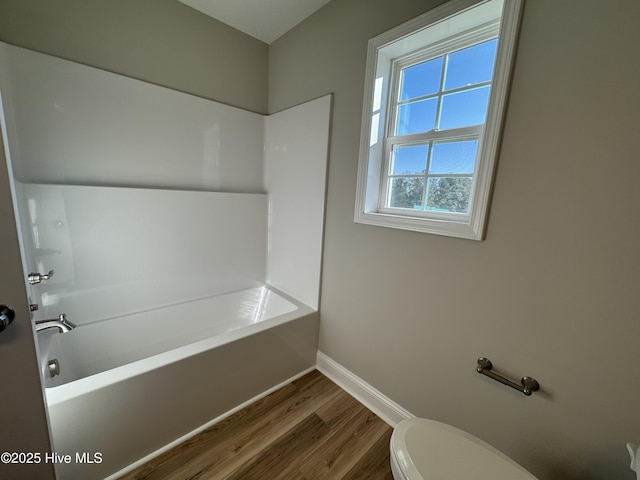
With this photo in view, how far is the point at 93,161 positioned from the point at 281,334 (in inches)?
64.9

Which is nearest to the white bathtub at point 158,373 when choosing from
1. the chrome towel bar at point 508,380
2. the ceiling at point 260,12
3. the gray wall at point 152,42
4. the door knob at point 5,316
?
the door knob at point 5,316

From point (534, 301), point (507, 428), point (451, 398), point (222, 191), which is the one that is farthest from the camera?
point (222, 191)

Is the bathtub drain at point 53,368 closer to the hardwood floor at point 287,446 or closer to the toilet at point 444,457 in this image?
the hardwood floor at point 287,446

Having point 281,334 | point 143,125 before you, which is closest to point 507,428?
point 281,334

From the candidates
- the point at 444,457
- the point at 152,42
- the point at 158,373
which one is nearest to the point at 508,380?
the point at 444,457

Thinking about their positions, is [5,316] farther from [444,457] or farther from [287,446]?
[444,457]

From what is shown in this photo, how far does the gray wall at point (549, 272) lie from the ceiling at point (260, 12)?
1.54 ft

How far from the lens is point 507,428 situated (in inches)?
43.5

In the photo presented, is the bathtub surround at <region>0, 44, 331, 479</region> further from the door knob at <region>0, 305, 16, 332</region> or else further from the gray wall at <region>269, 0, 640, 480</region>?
the gray wall at <region>269, 0, 640, 480</region>

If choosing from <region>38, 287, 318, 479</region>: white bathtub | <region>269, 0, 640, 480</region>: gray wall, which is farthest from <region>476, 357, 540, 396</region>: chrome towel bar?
<region>38, 287, 318, 479</region>: white bathtub

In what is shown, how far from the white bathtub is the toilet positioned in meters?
0.97

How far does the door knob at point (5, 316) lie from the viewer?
2.42ft

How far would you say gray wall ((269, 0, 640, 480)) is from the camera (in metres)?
0.82

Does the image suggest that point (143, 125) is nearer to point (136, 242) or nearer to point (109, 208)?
point (109, 208)
